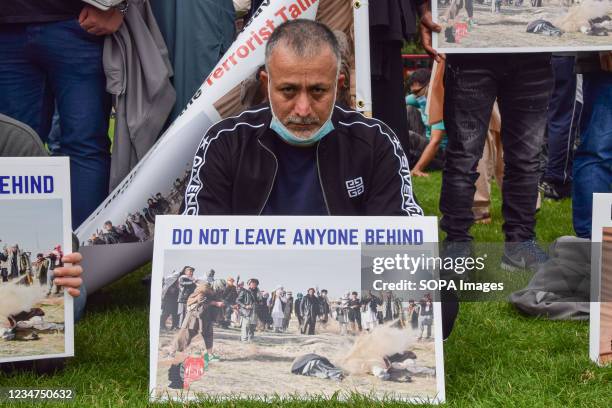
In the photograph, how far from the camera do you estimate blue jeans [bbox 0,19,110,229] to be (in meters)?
4.27

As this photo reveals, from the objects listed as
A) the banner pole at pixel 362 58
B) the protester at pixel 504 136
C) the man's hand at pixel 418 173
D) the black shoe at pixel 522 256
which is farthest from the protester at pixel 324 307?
the man's hand at pixel 418 173

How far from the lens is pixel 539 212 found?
745 cm

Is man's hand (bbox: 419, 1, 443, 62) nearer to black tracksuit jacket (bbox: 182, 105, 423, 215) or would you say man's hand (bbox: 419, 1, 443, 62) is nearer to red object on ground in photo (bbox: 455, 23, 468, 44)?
red object on ground in photo (bbox: 455, 23, 468, 44)

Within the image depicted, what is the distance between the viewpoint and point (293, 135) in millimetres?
3447

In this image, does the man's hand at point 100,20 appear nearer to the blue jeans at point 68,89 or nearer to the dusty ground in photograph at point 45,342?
the blue jeans at point 68,89

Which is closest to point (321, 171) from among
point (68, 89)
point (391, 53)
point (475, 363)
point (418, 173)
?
point (475, 363)

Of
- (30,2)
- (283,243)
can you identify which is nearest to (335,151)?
(283,243)

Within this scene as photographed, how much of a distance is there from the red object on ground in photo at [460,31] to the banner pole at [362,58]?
1.77 feet

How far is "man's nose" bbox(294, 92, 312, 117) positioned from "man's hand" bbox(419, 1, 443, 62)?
1.45 m

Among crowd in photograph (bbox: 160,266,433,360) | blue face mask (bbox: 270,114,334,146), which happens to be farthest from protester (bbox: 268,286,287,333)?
blue face mask (bbox: 270,114,334,146)

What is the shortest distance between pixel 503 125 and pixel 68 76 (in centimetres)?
228

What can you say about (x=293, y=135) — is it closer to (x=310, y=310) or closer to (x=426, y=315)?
(x=310, y=310)

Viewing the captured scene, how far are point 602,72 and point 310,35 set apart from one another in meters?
1.87

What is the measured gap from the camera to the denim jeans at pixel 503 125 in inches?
193
